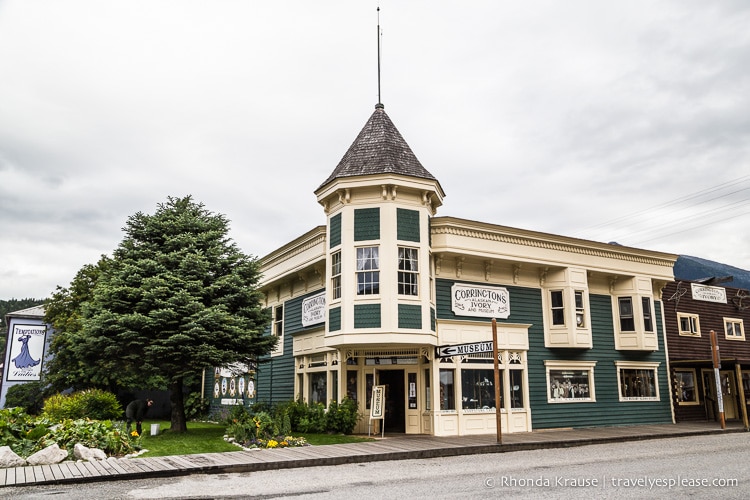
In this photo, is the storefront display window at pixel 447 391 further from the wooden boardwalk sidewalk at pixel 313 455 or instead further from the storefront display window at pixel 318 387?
the storefront display window at pixel 318 387

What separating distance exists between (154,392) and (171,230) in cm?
1713

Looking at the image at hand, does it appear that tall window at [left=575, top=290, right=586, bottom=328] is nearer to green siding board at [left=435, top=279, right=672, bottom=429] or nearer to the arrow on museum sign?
green siding board at [left=435, top=279, right=672, bottom=429]

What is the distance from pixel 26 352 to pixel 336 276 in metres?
21.8

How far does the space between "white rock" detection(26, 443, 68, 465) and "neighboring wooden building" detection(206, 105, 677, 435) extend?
790 centimetres

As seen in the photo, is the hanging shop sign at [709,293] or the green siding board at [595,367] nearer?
the green siding board at [595,367]

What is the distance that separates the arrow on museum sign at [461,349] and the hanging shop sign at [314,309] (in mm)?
4439

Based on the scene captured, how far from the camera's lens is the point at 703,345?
26.3 meters

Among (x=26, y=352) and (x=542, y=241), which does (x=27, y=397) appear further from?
(x=542, y=241)

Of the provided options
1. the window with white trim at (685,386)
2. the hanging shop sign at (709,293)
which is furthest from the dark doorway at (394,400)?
the hanging shop sign at (709,293)

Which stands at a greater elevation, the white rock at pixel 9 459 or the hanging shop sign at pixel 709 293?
the hanging shop sign at pixel 709 293

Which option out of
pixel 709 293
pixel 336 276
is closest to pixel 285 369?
pixel 336 276

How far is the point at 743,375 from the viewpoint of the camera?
28.2 meters

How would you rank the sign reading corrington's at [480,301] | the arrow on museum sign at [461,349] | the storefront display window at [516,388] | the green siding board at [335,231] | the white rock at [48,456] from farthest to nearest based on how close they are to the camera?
the storefront display window at [516,388] → the sign reading corrington's at [480,301] → the green siding board at [335,231] → the arrow on museum sign at [461,349] → the white rock at [48,456]

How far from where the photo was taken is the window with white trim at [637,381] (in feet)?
75.9
